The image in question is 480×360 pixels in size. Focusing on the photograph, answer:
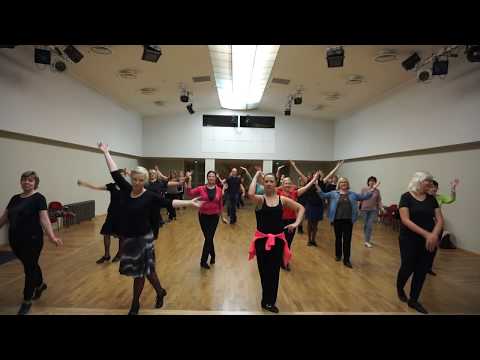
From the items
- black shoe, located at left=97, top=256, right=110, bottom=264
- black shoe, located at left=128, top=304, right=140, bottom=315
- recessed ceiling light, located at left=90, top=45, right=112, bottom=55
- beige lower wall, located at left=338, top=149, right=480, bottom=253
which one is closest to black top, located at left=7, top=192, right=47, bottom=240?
black shoe, located at left=128, top=304, right=140, bottom=315

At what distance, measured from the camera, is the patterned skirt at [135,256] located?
257 centimetres

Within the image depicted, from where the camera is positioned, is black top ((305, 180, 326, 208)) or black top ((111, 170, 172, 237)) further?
black top ((305, 180, 326, 208))

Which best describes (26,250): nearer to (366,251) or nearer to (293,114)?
(366,251)

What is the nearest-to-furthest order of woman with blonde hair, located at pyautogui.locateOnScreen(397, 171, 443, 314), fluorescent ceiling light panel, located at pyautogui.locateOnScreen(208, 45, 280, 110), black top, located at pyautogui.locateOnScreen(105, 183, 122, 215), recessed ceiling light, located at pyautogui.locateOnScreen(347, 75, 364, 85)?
woman with blonde hair, located at pyautogui.locateOnScreen(397, 171, 443, 314)
black top, located at pyautogui.locateOnScreen(105, 183, 122, 215)
fluorescent ceiling light panel, located at pyautogui.locateOnScreen(208, 45, 280, 110)
recessed ceiling light, located at pyautogui.locateOnScreen(347, 75, 364, 85)

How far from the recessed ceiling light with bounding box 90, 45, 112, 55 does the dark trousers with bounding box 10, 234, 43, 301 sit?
4.54 m

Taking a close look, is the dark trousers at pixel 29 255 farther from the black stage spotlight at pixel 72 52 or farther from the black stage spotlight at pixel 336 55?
the black stage spotlight at pixel 336 55

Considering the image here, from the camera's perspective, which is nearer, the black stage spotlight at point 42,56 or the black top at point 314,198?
the black stage spotlight at point 42,56

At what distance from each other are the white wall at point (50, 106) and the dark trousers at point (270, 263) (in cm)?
553

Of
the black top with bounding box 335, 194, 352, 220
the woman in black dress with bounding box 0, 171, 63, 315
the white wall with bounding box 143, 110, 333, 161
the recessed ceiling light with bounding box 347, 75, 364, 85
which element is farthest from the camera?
the white wall with bounding box 143, 110, 333, 161

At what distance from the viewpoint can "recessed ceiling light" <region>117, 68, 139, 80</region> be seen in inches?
281

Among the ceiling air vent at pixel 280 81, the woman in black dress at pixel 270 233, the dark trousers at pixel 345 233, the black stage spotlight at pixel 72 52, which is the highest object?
the ceiling air vent at pixel 280 81

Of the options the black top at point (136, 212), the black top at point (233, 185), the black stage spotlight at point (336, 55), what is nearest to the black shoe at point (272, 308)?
the black top at point (136, 212)

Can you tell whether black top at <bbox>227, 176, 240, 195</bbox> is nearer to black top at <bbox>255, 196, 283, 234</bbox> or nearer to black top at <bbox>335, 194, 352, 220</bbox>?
black top at <bbox>335, 194, 352, 220</bbox>
